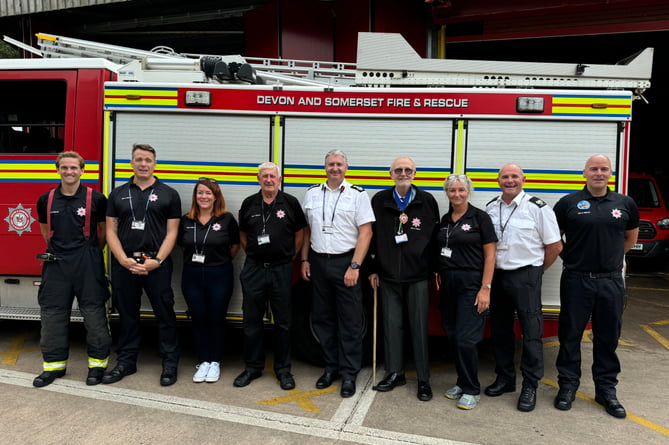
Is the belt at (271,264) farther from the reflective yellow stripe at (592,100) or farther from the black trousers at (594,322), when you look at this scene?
the reflective yellow stripe at (592,100)

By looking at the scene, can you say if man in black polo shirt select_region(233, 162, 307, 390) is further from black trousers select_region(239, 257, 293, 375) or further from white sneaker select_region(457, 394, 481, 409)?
white sneaker select_region(457, 394, 481, 409)

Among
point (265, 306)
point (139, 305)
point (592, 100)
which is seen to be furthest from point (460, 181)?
point (139, 305)

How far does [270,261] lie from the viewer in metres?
3.94

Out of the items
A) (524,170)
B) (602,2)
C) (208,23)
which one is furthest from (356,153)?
(208,23)

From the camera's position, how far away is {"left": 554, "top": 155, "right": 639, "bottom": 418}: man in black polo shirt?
3.60m

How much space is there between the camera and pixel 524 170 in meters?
4.04

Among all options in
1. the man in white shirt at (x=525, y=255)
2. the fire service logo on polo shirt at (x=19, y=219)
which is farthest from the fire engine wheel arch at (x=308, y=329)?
the fire service logo on polo shirt at (x=19, y=219)

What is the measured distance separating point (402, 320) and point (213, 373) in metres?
1.67

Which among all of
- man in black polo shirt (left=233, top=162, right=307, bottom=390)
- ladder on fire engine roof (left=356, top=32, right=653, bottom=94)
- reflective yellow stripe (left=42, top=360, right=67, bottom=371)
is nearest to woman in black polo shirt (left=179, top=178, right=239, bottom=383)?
man in black polo shirt (left=233, top=162, right=307, bottom=390)

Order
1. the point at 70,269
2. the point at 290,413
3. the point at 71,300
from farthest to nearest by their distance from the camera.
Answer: the point at 71,300 → the point at 70,269 → the point at 290,413

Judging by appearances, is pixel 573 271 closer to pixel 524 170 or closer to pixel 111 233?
pixel 524 170

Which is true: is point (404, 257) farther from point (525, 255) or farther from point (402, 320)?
point (525, 255)

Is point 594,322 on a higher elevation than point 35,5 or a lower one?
lower

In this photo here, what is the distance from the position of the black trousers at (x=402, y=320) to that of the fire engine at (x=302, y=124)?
46cm
